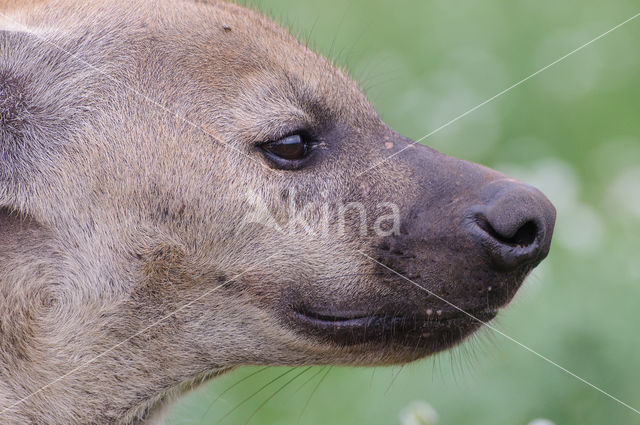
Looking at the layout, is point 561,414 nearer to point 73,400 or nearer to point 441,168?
point 441,168

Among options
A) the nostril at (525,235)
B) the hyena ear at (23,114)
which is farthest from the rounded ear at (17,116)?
the nostril at (525,235)

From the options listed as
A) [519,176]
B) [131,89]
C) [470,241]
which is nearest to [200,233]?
[131,89]

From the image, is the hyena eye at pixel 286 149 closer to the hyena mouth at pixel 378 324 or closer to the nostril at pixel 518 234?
the hyena mouth at pixel 378 324

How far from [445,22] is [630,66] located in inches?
59.1

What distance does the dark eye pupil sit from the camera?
330 cm

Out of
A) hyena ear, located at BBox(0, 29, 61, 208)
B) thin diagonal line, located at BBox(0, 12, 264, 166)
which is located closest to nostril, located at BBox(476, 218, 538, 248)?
thin diagonal line, located at BBox(0, 12, 264, 166)

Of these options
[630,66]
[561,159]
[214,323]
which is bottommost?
[214,323]

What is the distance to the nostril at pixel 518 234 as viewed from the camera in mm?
3145

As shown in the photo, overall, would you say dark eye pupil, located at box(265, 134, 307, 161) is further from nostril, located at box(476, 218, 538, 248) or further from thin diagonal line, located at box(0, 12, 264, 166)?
nostril, located at box(476, 218, 538, 248)

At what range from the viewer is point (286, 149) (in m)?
3.31

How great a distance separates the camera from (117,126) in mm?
3283

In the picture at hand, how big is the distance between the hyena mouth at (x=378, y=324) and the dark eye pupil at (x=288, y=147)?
1.58ft

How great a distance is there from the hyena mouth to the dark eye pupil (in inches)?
18.9

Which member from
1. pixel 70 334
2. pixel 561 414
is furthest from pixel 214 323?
pixel 561 414
